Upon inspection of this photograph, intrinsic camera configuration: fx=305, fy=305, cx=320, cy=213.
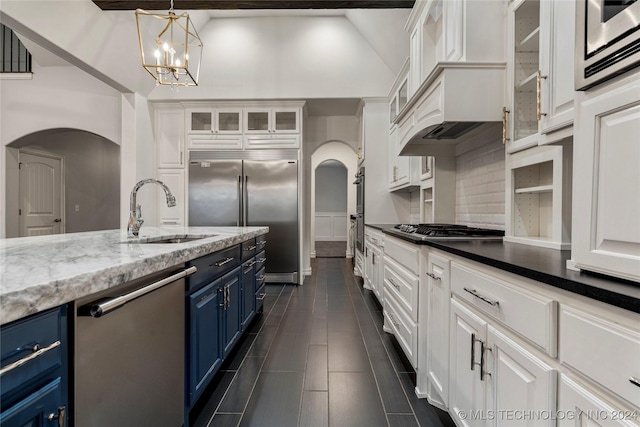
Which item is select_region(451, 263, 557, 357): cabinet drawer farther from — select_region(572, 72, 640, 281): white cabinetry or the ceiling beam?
the ceiling beam

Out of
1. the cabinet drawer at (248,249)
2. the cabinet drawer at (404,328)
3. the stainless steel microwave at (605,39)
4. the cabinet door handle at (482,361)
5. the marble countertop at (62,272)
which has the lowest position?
the cabinet drawer at (404,328)

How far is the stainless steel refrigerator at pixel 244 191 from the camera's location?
451 cm

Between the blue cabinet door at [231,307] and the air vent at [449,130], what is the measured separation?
168 cm

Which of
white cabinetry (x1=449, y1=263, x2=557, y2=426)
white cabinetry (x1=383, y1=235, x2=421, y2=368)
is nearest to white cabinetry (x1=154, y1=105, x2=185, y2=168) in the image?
white cabinetry (x1=383, y1=235, x2=421, y2=368)

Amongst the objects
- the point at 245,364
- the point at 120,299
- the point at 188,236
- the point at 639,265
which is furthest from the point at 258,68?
the point at 639,265

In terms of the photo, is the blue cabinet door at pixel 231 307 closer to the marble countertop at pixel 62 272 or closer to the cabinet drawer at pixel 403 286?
the marble countertop at pixel 62 272

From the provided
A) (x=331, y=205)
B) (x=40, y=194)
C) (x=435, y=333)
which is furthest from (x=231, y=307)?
(x=331, y=205)

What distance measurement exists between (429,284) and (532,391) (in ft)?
2.67

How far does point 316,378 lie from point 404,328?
0.66 metres

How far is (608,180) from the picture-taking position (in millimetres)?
700

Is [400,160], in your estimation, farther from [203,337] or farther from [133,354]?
[133,354]

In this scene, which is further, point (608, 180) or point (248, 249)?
point (248, 249)

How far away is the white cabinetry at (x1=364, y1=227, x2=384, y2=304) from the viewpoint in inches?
125

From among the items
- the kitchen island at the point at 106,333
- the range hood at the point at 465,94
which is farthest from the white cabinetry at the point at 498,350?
the kitchen island at the point at 106,333
